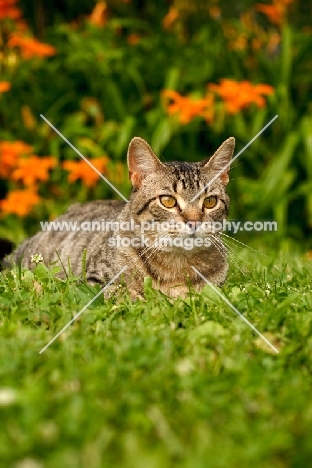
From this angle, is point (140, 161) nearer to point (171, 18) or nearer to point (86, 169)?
point (86, 169)

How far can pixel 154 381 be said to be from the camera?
211cm

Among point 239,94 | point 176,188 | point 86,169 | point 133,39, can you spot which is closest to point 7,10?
point 133,39

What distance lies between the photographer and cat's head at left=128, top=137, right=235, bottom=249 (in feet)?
10.9

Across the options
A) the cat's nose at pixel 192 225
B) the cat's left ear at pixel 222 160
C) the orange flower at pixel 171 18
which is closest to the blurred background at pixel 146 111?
the orange flower at pixel 171 18

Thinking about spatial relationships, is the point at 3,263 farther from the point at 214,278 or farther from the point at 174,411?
the point at 174,411

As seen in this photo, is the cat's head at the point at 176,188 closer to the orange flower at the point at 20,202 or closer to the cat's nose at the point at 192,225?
the cat's nose at the point at 192,225

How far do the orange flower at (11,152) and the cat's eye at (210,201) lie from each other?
2.42 m

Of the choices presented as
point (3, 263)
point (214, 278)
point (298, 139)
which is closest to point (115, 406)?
point (214, 278)

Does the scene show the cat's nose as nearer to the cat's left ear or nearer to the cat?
the cat

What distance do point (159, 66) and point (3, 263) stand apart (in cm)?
270

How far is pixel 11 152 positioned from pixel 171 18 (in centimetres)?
234

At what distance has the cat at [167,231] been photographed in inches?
129

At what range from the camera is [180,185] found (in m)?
3.37

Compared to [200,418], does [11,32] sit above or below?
above
